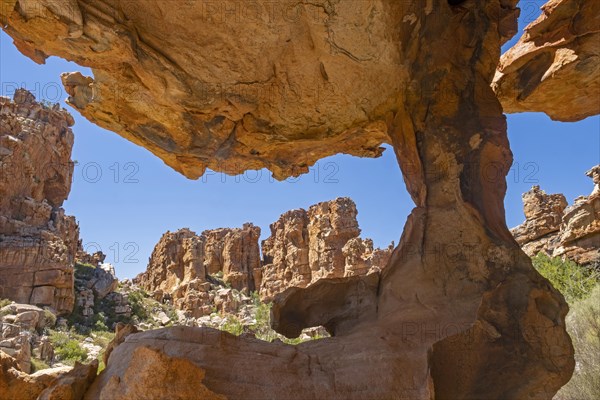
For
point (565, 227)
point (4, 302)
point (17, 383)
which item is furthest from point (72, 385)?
point (4, 302)

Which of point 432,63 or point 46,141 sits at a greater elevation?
point 46,141

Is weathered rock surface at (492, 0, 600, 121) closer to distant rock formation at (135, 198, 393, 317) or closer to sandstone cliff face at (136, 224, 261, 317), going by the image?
distant rock formation at (135, 198, 393, 317)

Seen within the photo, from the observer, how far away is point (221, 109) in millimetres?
6473

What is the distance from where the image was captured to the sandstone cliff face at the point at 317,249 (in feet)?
136

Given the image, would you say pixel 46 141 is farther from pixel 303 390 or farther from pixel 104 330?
pixel 303 390

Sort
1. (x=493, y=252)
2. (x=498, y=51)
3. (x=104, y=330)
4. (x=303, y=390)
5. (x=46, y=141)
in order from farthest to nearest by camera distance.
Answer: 1. (x=46, y=141)
2. (x=104, y=330)
3. (x=498, y=51)
4. (x=493, y=252)
5. (x=303, y=390)

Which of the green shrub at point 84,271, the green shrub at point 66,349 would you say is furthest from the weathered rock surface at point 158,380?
the green shrub at point 84,271

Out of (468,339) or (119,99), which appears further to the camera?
(119,99)

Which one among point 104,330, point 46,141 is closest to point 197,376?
point 104,330

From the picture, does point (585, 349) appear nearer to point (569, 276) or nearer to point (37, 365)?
point (569, 276)

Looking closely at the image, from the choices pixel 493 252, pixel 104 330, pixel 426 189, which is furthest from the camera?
pixel 104 330

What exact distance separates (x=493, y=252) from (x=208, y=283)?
46925mm

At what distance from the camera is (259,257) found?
57750 mm

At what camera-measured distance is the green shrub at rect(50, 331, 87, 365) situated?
68.4ft
